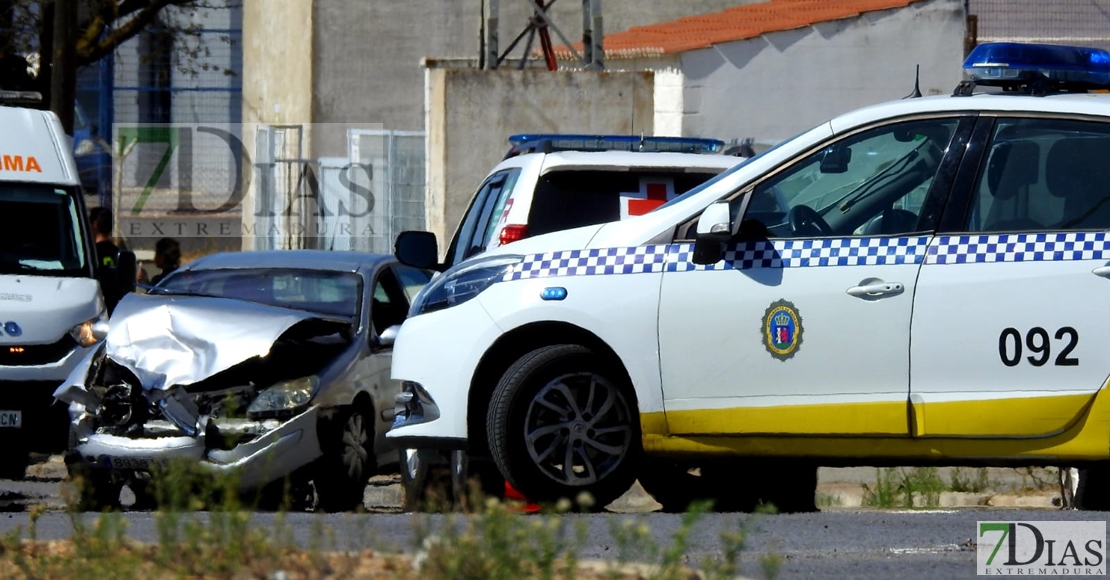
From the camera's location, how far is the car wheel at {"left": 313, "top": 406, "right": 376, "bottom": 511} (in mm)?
8727

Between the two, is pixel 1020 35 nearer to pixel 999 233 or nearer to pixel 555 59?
pixel 555 59

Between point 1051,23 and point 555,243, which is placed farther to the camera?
point 1051,23

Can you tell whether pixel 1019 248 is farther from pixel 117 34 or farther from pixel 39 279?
pixel 117 34

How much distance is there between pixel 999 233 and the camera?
20.8 ft

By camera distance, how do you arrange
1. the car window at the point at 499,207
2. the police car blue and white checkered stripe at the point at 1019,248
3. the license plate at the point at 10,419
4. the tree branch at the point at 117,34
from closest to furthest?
the police car blue and white checkered stripe at the point at 1019,248, the car window at the point at 499,207, the license plate at the point at 10,419, the tree branch at the point at 117,34

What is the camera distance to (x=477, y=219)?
9.17m

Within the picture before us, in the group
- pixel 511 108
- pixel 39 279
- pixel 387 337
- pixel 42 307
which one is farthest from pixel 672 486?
pixel 511 108

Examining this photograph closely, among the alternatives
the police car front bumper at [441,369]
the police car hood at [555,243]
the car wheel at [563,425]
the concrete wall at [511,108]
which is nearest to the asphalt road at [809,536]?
the car wheel at [563,425]

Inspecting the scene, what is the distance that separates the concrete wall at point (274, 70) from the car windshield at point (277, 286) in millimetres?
17675

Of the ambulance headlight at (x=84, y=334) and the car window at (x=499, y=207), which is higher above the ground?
the car window at (x=499, y=207)

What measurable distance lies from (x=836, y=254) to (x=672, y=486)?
2.42 m

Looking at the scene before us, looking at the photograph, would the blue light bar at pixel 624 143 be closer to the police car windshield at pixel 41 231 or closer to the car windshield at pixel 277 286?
the car windshield at pixel 277 286

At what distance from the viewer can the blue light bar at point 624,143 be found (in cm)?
963

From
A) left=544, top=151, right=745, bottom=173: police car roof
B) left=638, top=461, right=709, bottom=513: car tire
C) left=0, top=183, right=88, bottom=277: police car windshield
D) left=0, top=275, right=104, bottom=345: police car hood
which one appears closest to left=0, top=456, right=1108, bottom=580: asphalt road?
left=638, top=461, right=709, bottom=513: car tire
